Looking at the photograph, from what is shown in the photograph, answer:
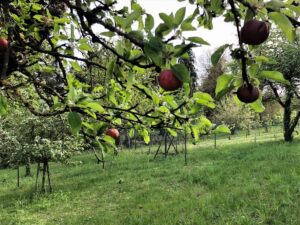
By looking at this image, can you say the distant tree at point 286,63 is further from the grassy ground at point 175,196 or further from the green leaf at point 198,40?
the green leaf at point 198,40

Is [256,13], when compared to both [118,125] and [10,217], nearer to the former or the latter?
[118,125]

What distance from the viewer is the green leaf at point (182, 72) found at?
A: 0.86 metres

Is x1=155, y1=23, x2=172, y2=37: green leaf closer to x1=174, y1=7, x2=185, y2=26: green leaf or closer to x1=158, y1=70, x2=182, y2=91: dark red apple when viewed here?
x1=174, y1=7, x2=185, y2=26: green leaf

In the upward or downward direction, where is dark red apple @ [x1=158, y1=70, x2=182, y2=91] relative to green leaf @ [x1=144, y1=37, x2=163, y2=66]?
downward

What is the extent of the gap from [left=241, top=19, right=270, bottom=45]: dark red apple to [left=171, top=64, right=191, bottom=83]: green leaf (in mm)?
149

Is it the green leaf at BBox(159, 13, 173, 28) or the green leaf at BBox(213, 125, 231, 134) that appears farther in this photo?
the green leaf at BBox(213, 125, 231, 134)

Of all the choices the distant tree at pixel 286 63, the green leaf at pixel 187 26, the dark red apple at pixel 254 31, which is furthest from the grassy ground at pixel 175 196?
the dark red apple at pixel 254 31

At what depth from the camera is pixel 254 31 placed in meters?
0.80

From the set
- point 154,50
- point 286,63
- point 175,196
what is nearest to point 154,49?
point 154,50

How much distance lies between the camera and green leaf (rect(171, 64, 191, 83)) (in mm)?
864

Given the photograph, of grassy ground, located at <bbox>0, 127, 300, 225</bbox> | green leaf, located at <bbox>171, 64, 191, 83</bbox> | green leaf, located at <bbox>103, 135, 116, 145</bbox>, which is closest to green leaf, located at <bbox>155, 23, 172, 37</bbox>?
green leaf, located at <bbox>171, 64, 191, 83</bbox>

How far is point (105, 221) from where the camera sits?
25.4ft

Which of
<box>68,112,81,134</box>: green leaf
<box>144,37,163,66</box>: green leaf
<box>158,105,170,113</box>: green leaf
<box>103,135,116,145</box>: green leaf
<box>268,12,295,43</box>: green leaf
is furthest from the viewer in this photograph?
<box>158,105,170,113</box>: green leaf

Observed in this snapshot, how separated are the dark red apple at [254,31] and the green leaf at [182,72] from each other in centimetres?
15
